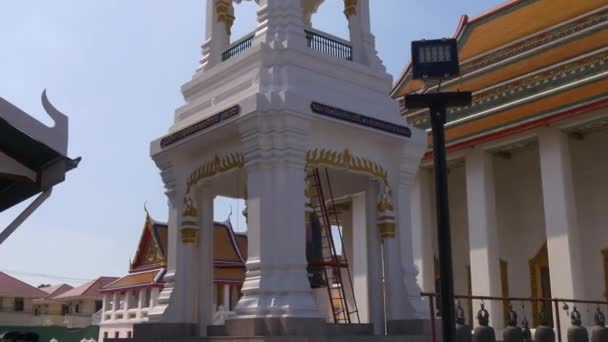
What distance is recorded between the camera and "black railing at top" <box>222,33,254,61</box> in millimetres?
10523

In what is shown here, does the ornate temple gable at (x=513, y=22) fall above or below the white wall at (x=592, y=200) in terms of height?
above

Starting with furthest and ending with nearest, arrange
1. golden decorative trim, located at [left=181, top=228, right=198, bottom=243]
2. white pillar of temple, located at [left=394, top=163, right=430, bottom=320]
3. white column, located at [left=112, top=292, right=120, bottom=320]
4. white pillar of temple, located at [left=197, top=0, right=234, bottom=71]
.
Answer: white column, located at [left=112, top=292, right=120, bottom=320], white pillar of temple, located at [left=197, top=0, right=234, bottom=71], golden decorative trim, located at [left=181, top=228, right=198, bottom=243], white pillar of temple, located at [left=394, top=163, right=430, bottom=320]

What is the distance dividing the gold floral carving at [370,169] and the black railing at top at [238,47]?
6.67ft


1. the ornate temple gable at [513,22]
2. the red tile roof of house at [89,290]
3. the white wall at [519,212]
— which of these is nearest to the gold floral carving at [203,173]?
the white wall at [519,212]

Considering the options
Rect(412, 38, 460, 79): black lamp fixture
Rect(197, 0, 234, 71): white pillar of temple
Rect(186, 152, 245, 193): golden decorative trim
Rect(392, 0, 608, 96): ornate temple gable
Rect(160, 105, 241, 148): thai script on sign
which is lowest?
Rect(412, 38, 460, 79): black lamp fixture

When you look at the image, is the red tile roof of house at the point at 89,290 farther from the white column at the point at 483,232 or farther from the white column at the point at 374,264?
the white column at the point at 374,264

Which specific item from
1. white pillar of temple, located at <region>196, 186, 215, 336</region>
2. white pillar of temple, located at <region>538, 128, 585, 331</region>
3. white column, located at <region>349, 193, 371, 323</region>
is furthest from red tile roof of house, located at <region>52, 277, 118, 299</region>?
white pillar of temple, located at <region>196, 186, 215, 336</region>

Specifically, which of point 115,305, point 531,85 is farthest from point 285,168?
point 115,305

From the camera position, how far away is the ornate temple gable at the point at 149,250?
23891 millimetres

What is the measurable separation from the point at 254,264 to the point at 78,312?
41146mm

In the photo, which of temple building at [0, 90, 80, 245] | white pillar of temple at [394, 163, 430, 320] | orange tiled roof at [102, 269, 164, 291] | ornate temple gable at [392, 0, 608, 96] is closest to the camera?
temple building at [0, 90, 80, 245]

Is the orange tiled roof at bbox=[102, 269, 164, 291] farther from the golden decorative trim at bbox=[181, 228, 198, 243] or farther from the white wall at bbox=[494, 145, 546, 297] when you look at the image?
the golden decorative trim at bbox=[181, 228, 198, 243]

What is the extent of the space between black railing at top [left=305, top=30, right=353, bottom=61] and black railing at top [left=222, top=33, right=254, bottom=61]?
32.9 inches

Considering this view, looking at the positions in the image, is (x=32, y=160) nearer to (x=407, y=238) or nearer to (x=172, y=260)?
(x=172, y=260)
